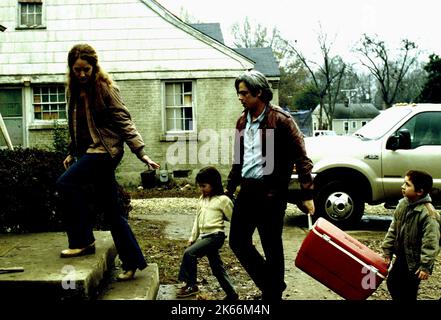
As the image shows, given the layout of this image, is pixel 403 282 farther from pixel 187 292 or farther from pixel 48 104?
pixel 48 104

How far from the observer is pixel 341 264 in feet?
13.9

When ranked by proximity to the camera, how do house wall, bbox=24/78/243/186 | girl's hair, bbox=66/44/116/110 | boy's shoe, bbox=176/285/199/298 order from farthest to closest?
house wall, bbox=24/78/243/186
boy's shoe, bbox=176/285/199/298
girl's hair, bbox=66/44/116/110

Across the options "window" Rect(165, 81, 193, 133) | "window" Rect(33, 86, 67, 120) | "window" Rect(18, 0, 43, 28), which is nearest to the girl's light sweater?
"window" Rect(165, 81, 193, 133)

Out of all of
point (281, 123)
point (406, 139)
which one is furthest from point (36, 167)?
point (406, 139)

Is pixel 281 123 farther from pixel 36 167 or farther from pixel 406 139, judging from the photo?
pixel 406 139

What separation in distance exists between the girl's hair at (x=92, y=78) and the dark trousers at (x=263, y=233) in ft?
4.28

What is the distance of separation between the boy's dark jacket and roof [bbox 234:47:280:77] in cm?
1539

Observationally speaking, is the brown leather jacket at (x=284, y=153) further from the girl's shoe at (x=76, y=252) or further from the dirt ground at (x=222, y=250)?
the girl's shoe at (x=76, y=252)

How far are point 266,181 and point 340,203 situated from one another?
207 inches

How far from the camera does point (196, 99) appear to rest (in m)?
17.6

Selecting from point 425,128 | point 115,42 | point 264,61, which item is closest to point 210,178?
point 425,128

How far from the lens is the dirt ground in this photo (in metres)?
5.51

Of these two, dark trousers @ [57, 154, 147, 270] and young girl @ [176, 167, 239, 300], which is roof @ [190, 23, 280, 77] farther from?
dark trousers @ [57, 154, 147, 270]

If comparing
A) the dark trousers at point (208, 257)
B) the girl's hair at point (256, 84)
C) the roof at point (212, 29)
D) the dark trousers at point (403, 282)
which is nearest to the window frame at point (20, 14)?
the roof at point (212, 29)
